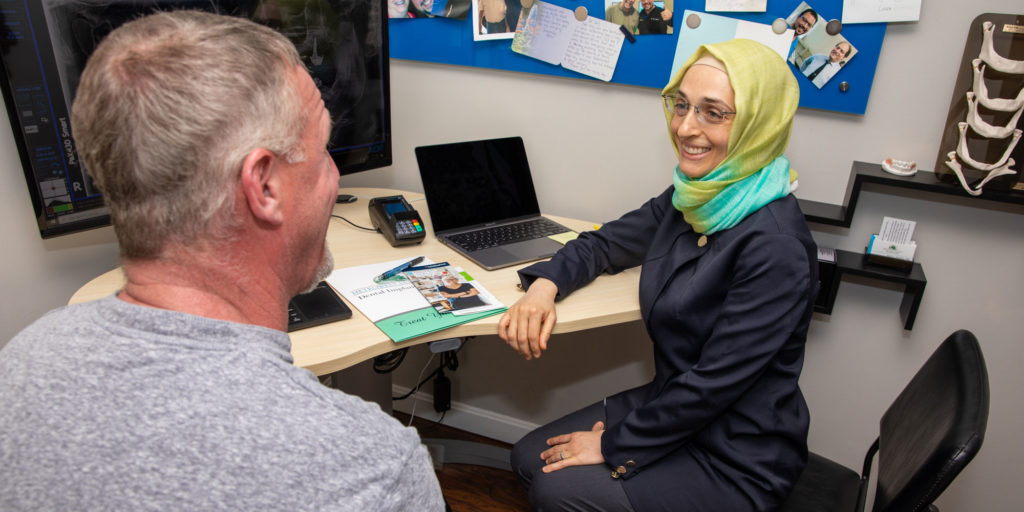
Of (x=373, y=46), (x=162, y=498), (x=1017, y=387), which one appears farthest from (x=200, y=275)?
(x=1017, y=387)

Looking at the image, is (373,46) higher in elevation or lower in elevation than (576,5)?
lower

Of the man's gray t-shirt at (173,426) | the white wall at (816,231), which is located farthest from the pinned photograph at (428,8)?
the man's gray t-shirt at (173,426)

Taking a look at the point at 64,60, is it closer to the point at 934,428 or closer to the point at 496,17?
the point at 496,17

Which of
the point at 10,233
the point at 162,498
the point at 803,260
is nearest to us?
the point at 162,498

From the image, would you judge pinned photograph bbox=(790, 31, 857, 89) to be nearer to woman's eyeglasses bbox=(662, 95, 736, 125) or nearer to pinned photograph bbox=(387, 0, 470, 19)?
woman's eyeglasses bbox=(662, 95, 736, 125)

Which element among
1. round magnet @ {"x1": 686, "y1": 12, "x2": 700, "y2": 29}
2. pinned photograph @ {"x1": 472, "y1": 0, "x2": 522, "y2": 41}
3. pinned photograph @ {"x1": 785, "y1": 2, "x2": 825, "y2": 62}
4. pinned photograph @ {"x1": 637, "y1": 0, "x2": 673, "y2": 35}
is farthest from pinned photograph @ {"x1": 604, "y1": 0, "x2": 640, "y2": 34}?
pinned photograph @ {"x1": 785, "y1": 2, "x2": 825, "y2": 62}

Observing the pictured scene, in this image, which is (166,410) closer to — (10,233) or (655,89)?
(10,233)

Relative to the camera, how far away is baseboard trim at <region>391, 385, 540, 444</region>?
2.20 meters

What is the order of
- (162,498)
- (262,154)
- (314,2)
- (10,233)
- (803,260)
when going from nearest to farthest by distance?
(162,498)
(262,154)
(803,260)
(10,233)
(314,2)

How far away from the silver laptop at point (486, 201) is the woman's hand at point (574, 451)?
1.41 ft

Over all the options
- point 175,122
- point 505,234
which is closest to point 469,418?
point 505,234

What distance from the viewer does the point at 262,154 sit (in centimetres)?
64

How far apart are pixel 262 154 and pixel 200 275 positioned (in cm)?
14

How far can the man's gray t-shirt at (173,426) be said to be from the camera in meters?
0.53
